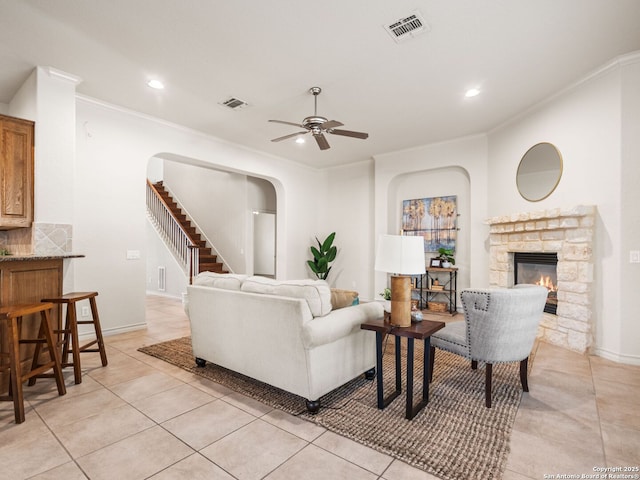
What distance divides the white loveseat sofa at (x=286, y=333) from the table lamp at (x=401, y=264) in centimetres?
39

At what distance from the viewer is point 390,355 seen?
3.67 metres

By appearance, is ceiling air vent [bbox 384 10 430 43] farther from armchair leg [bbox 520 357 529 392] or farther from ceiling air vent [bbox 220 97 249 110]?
armchair leg [bbox 520 357 529 392]

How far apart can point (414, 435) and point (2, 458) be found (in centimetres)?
237

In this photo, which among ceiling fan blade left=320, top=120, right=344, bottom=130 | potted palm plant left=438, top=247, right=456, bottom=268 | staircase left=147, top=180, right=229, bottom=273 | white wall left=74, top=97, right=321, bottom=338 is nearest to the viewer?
ceiling fan blade left=320, top=120, right=344, bottom=130

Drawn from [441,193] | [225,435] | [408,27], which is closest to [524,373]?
[225,435]

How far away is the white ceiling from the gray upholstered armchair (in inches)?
88.0

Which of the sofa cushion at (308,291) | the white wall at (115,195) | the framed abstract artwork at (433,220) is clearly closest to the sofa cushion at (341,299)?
the sofa cushion at (308,291)

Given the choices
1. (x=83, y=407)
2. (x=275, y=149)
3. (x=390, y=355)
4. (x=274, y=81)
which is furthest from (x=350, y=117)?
(x=83, y=407)

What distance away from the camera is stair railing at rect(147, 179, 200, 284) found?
716 centimetres

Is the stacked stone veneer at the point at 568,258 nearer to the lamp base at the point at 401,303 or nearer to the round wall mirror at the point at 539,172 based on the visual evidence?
the round wall mirror at the point at 539,172

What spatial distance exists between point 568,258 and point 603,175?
3.19ft

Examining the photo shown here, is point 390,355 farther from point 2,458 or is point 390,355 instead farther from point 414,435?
point 2,458

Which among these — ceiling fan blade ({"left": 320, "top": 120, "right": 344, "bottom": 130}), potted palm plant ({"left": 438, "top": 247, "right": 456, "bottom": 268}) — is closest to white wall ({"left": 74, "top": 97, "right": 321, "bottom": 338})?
ceiling fan blade ({"left": 320, "top": 120, "right": 344, "bottom": 130})

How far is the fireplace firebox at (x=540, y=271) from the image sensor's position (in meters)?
4.34
